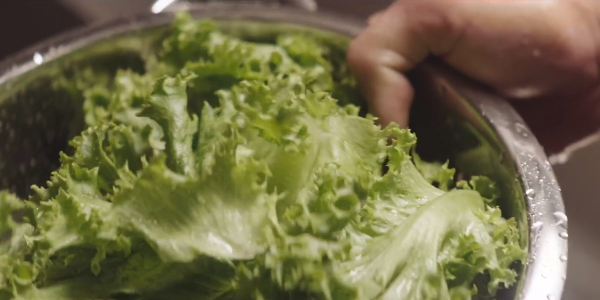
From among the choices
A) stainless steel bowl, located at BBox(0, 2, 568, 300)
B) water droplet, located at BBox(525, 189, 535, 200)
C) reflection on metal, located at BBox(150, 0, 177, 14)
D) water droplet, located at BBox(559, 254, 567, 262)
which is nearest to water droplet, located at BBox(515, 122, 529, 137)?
stainless steel bowl, located at BBox(0, 2, 568, 300)

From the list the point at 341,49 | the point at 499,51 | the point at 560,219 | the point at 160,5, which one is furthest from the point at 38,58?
the point at 560,219

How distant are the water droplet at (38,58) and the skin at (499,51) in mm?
605

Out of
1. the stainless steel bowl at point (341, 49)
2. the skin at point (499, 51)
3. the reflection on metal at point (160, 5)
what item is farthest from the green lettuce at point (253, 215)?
the reflection on metal at point (160, 5)

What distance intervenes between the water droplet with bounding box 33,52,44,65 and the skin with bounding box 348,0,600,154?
0.60 meters

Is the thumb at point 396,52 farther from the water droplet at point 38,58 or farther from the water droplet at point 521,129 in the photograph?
the water droplet at point 38,58

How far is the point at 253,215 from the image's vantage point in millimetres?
633

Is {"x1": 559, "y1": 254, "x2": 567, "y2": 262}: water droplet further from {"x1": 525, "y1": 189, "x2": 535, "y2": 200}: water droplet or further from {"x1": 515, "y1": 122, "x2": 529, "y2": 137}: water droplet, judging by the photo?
{"x1": 515, "y1": 122, "x2": 529, "y2": 137}: water droplet

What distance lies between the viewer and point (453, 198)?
781 mm

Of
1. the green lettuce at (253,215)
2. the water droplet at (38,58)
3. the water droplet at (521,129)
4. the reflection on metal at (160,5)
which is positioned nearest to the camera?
the green lettuce at (253,215)

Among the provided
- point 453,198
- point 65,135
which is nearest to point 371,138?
point 453,198

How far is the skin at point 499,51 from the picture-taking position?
36.3 inches

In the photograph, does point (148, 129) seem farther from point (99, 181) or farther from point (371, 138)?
point (371, 138)

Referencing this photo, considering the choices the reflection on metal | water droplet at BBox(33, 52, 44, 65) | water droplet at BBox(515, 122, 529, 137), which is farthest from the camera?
the reflection on metal

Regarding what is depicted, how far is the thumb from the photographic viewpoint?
3.25ft
